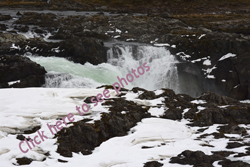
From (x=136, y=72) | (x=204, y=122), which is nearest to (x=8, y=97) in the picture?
(x=204, y=122)

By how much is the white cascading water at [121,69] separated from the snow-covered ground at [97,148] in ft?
21.6

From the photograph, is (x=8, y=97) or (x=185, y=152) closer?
(x=185, y=152)

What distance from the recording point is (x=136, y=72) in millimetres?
27250

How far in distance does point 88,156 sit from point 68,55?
671 inches

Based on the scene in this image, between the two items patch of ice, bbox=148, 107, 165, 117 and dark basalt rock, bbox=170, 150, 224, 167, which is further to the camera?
patch of ice, bbox=148, 107, 165, 117

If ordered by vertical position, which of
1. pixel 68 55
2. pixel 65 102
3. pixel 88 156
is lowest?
pixel 88 156

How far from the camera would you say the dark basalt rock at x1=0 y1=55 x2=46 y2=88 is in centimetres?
2056

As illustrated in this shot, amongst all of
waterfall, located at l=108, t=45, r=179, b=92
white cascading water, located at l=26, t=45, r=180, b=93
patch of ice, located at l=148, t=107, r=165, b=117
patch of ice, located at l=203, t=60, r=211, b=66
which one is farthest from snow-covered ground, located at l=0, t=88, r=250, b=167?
patch of ice, located at l=203, t=60, r=211, b=66

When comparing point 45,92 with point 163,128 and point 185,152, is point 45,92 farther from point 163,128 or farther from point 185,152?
point 185,152

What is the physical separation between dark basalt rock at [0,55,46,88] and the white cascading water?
1.00 m

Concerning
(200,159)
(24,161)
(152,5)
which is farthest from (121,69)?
(152,5)

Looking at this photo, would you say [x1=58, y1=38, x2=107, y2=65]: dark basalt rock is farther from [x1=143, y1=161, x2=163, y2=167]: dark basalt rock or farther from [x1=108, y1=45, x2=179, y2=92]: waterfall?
[x1=143, y1=161, x2=163, y2=167]: dark basalt rock

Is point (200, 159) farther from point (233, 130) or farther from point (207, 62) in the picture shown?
point (207, 62)

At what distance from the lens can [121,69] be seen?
26531mm
